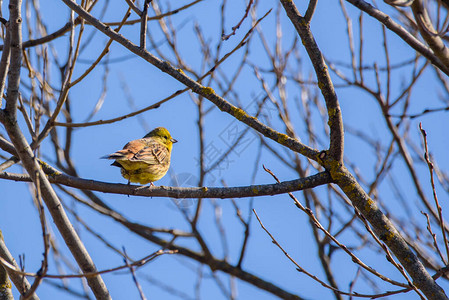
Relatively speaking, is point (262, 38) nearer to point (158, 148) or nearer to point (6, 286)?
point (158, 148)

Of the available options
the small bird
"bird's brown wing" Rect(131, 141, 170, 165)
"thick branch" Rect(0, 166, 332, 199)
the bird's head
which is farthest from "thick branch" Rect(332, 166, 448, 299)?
the bird's head

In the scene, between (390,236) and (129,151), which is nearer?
(390,236)

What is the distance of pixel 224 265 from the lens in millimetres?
5652

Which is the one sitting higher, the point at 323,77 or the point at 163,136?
the point at 163,136

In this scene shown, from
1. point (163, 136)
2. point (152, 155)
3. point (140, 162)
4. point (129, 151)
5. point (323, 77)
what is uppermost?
point (163, 136)

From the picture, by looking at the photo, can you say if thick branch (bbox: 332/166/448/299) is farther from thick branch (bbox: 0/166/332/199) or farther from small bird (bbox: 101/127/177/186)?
small bird (bbox: 101/127/177/186)

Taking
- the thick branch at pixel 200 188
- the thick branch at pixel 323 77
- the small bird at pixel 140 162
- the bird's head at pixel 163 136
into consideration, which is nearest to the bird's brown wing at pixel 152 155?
the small bird at pixel 140 162

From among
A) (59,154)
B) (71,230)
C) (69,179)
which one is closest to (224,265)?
(59,154)

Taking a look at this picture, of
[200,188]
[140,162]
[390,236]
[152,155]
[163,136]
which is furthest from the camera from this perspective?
[163,136]

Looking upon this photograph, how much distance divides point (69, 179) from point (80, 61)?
285cm

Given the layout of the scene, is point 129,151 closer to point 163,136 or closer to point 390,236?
point 163,136

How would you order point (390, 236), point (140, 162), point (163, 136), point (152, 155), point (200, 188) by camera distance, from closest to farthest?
point (390, 236), point (200, 188), point (140, 162), point (152, 155), point (163, 136)

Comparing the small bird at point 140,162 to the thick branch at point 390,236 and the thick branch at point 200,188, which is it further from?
the thick branch at point 390,236

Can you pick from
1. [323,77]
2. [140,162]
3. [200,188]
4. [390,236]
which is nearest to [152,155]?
[140,162]
